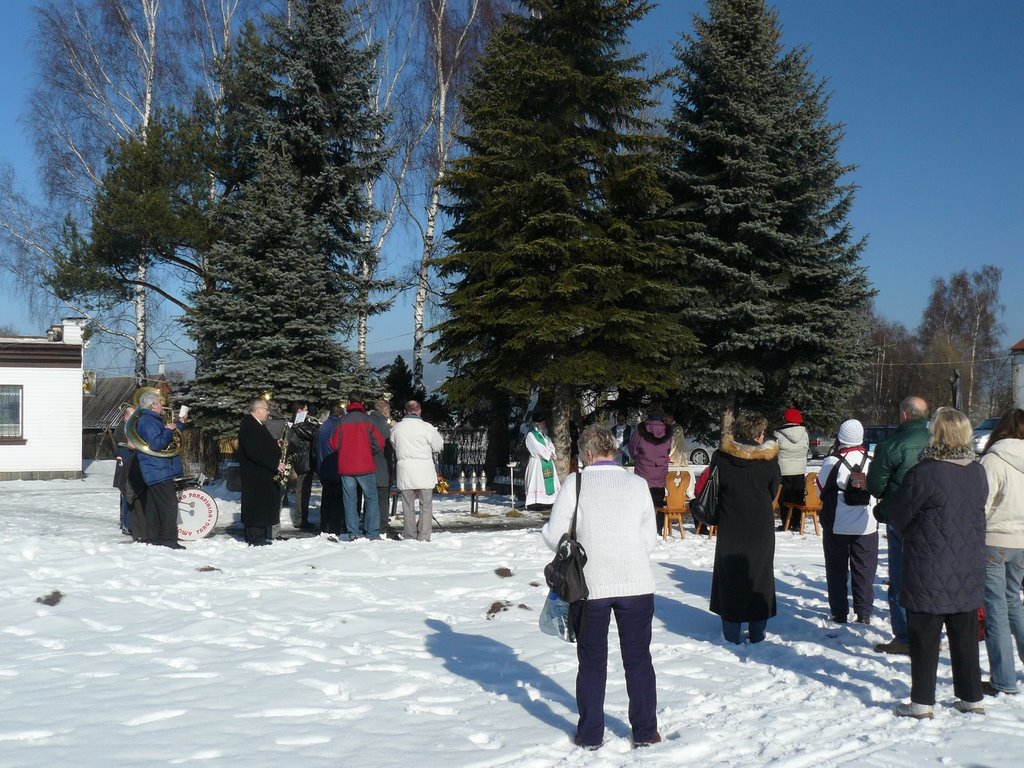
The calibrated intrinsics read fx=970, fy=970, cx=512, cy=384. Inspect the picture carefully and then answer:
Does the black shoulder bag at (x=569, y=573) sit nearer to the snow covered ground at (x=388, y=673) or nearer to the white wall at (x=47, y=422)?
the snow covered ground at (x=388, y=673)

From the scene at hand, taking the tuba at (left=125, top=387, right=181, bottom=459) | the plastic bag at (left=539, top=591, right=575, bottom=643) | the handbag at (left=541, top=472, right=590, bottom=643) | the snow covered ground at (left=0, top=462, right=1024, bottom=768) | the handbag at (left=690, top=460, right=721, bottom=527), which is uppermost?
the tuba at (left=125, top=387, right=181, bottom=459)

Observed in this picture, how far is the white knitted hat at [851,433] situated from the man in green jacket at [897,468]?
0.81 m

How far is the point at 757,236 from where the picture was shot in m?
21.9

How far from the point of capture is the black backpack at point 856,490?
7762mm

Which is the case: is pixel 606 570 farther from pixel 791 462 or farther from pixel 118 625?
pixel 791 462

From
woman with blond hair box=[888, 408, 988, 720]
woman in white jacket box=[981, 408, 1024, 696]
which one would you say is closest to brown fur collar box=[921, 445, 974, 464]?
woman with blond hair box=[888, 408, 988, 720]

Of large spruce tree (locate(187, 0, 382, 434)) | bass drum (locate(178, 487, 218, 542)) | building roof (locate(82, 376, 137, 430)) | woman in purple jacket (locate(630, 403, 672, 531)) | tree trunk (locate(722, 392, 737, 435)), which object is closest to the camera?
bass drum (locate(178, 487, 218, 542))

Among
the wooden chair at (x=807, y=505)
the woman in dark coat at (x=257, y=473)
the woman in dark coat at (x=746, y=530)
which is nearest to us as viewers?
the woman in dark coat at (x=746, y=530)

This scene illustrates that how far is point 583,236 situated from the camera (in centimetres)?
1978

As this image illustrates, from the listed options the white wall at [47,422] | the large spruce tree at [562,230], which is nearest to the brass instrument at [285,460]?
the large spruce tree at [562,230]

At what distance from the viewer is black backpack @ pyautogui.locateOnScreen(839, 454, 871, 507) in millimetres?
7762

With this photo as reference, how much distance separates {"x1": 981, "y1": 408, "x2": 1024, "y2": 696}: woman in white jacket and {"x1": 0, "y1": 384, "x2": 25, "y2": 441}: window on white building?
2561 cm

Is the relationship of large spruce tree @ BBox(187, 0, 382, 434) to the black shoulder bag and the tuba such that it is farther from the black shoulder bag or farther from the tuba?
the black shoulder bag

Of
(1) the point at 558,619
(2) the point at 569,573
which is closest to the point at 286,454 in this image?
(1) the point at 558,619
